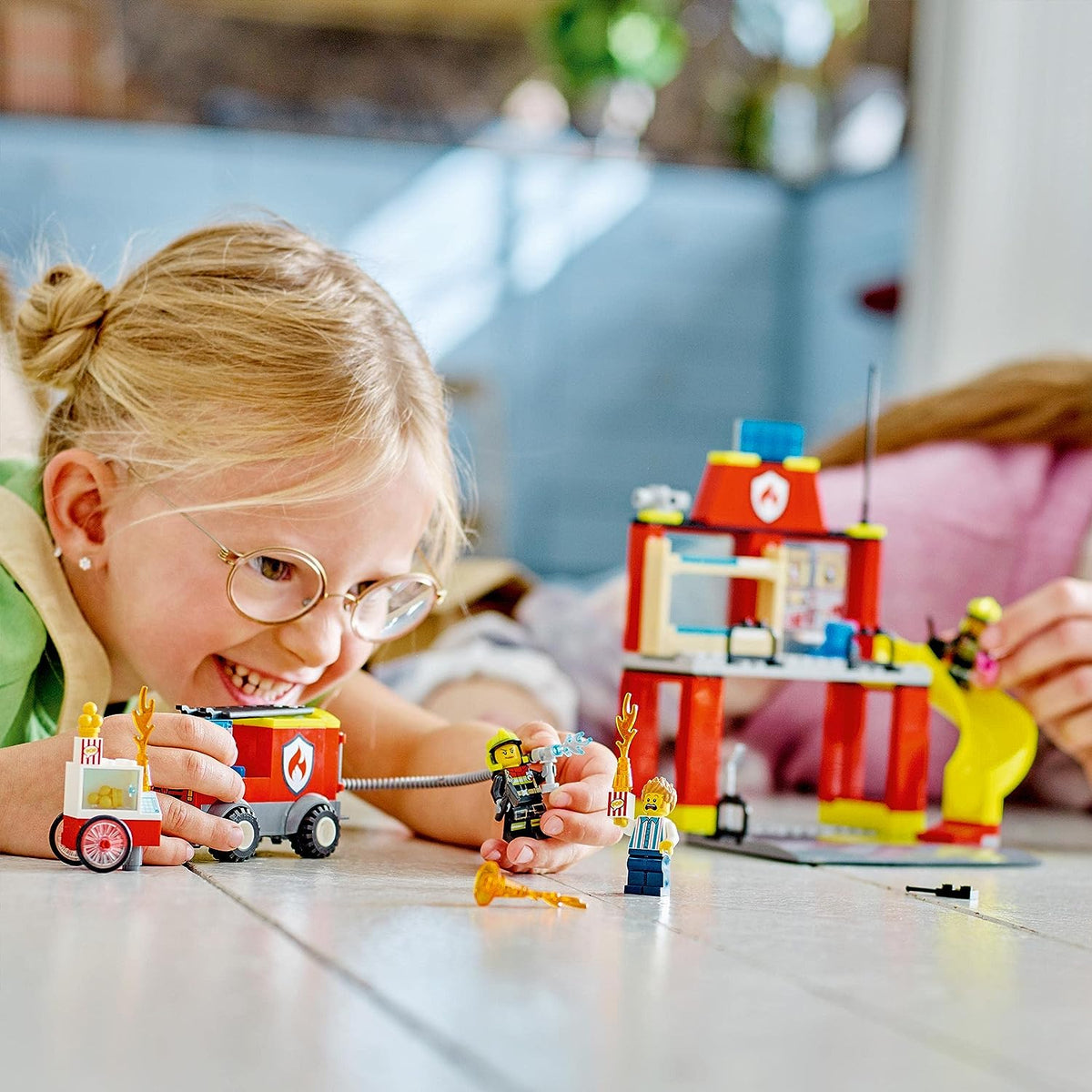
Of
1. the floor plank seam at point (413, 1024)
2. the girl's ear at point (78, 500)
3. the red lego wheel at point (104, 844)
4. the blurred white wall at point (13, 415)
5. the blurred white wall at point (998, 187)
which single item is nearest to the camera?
the floor plank seam at point (413, 1024)

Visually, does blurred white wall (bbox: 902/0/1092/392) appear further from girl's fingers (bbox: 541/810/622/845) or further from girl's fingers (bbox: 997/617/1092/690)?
girl's fingers (bbox: 541/810/622/845)

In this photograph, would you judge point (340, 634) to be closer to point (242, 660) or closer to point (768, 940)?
point (242, 660)

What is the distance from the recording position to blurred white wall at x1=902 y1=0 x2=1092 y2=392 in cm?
271

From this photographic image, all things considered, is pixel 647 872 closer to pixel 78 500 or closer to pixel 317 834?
pixel 317 834

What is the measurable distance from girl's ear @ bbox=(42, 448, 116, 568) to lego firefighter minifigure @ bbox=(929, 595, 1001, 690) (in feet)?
2.10

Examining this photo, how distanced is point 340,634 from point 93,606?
19 centimetres

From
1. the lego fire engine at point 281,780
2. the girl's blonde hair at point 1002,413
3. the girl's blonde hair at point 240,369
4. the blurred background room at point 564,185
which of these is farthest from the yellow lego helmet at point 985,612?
the blurred background room at point 564,185

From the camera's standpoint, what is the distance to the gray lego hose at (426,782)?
946 millimetres

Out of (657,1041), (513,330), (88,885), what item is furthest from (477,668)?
(513,330)

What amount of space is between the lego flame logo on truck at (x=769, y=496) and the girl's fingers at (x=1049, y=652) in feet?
0.76

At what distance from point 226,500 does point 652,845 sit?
35 centimetres

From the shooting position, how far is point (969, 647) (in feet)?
3.86

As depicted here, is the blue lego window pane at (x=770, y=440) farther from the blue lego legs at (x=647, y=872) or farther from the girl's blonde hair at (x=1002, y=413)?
the girl's blonde hair at (x=1002, y=413)

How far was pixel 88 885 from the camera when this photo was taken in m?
0.76
